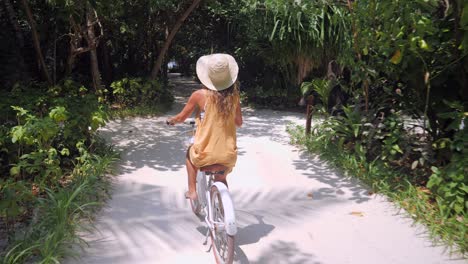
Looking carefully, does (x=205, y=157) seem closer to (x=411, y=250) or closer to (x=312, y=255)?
(x=312, y=255)

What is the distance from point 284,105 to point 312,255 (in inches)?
390

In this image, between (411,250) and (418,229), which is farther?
(418,229)

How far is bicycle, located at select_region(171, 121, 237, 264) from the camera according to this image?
3102 mm

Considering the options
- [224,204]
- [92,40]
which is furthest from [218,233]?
[92,40]

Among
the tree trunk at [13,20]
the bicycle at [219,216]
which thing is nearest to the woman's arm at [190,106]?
the bicycle at [219,216]

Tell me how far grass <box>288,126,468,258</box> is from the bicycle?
1934 mm

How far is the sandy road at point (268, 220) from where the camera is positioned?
11.8 ft

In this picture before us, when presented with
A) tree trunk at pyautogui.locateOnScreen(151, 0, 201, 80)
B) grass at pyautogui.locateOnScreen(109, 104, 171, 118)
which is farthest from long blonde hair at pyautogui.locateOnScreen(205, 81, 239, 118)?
tree trunk at pyautogui.locateOnScreen(151, 0, 201, 80)

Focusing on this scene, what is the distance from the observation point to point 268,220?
14.3 ft

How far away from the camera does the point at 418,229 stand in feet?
13.4

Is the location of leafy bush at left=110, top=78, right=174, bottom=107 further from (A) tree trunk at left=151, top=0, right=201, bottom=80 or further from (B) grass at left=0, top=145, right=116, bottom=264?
(B) grass at left=0, top=145, right=116, bottom=264

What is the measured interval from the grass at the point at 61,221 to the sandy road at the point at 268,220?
0.15m

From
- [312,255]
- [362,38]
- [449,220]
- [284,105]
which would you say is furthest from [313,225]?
[284,105]

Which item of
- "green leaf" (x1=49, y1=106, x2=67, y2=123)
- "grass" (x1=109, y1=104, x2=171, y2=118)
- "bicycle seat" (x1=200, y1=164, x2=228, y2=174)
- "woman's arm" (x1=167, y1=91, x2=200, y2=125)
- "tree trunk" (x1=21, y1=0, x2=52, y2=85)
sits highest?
"tree trunk" (x1=21, y1=0, x2=52, y2=85)
